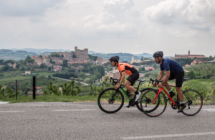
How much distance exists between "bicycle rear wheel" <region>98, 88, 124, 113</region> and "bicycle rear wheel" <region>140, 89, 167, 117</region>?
2.05 ft

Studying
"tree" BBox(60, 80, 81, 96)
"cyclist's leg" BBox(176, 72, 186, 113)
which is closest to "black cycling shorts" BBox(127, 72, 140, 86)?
"cyclist's leg" BBox(176, 72, 186, 113)

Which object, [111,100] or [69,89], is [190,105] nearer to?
[111,100]

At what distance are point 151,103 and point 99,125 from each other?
1718 mm

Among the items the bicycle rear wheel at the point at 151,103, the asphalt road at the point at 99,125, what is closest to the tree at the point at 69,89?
the asphalt road at the point at 99,125

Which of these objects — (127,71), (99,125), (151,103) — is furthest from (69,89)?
(99,125)

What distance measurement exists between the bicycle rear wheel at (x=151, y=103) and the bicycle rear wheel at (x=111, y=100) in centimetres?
63

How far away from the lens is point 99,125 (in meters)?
4.18

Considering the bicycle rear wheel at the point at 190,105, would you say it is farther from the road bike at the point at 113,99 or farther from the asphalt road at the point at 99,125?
the road bike at the point at 113,99

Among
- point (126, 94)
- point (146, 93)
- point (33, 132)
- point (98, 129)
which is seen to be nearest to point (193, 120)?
point (146, 93)

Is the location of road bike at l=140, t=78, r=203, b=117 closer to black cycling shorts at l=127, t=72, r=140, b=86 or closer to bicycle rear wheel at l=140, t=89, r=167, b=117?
bicycle rear wheel at l=140, t=89, r=167, b=117

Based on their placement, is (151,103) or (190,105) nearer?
(151,103)

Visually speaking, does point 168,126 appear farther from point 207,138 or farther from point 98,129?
point 98,129

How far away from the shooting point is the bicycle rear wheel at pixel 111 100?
17.4ft

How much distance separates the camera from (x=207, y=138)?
3.58 m
